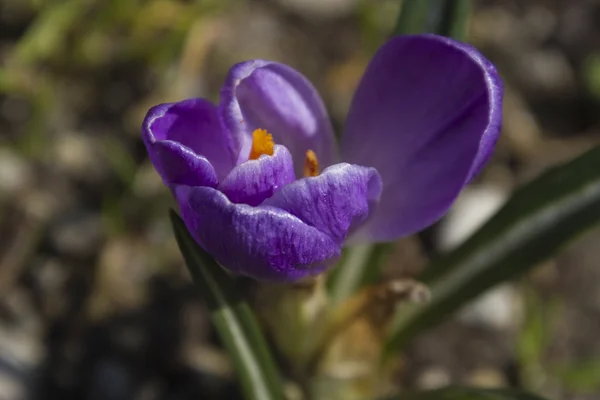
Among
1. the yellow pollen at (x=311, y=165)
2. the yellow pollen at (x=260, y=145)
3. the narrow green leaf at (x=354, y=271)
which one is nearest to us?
the yellow pollen at (x=260, y=145)

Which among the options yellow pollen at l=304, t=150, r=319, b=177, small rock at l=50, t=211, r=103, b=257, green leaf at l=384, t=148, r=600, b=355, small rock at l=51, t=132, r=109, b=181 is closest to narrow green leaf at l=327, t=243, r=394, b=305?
green leaf at l=384, t=148, r=600, b=355

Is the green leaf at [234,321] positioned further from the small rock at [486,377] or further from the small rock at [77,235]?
the small rock at [77,235]

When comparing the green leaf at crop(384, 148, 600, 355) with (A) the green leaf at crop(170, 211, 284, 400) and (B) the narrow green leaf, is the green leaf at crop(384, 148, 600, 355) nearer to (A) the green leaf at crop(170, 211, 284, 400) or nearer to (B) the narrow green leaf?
(B) the narrow green leaf

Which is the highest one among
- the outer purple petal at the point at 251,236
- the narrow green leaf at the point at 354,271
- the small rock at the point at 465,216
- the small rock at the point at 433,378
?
the outer purple petal at the point at 251,236

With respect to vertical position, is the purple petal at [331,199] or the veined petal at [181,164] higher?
the veined petal at [181,164]

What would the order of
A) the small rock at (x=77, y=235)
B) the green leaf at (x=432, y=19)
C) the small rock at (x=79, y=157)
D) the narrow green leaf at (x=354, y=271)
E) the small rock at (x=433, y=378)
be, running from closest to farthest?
1. the green leaf at (x=432, y=19)
2. the narrow green leaf at (x=354, y=271)
3. the small rock at (x=433, y=378)
4. the small rock at (x=77, y=235)
5. the small rock at (x=79, y=157)

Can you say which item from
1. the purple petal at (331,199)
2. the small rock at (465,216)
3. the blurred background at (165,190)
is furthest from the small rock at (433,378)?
the purple petal at (331,199)

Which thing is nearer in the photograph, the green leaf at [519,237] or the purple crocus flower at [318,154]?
the purple crocus flower at [318,154]

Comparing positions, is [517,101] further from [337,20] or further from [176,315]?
[176,315]
